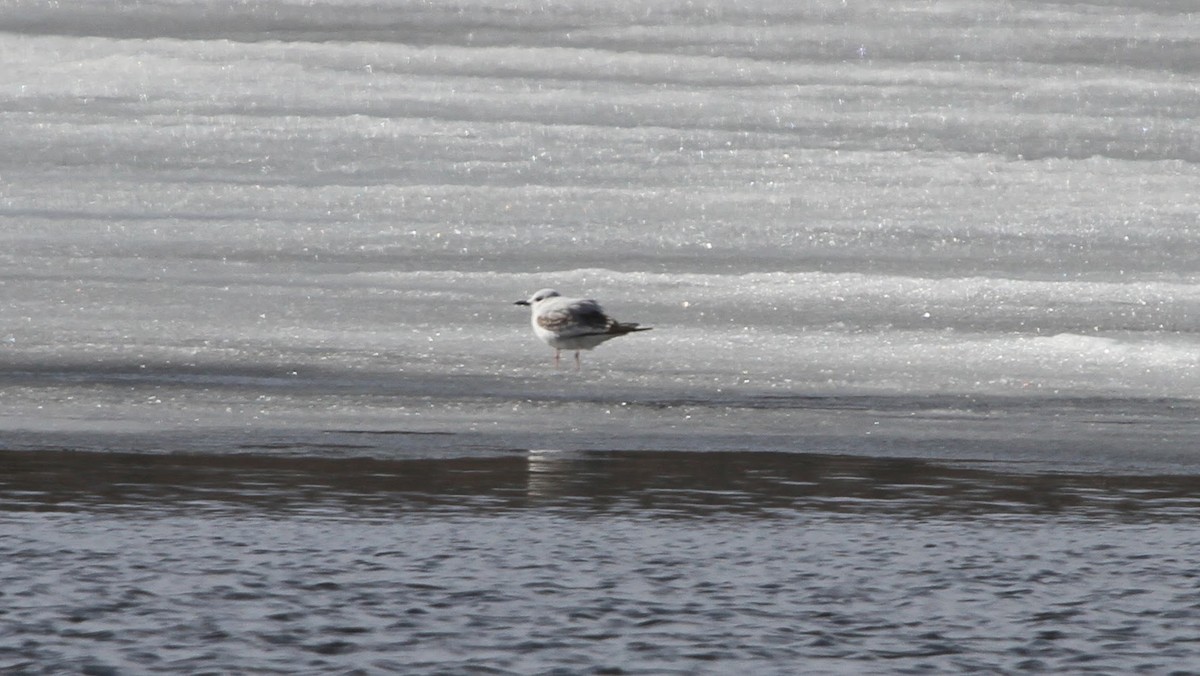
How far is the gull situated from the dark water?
12.2ft

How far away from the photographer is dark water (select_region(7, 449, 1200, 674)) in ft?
A: 19.3

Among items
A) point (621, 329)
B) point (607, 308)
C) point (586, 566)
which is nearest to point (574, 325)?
point (621, 329)

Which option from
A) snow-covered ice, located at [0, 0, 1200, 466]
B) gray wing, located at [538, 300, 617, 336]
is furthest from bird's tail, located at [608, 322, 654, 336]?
snow-covered ice, located at [0, 0, 1200, 466]

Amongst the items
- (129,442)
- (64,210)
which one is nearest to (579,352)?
(129,442)

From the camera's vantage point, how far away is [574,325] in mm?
13391

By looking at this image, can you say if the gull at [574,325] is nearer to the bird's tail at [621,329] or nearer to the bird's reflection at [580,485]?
the bird's tail at [621,329]

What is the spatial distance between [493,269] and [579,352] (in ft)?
8.52

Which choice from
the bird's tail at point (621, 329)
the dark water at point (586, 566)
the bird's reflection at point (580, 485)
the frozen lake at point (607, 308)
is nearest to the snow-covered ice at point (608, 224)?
the frozen lake at point (607, 308)

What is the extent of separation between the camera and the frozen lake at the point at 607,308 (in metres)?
6.94

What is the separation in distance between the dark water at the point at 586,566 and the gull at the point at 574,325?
3.72 meters

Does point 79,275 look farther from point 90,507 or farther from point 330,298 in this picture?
point 90,507

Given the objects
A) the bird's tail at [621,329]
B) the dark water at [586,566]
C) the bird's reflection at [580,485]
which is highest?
the bird's tail at [621,329]

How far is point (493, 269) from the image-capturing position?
17250mm

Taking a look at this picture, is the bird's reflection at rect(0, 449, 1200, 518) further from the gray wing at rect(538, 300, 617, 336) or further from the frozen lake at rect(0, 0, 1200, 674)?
the gray wing at rect(538, 300, 617, 336)
